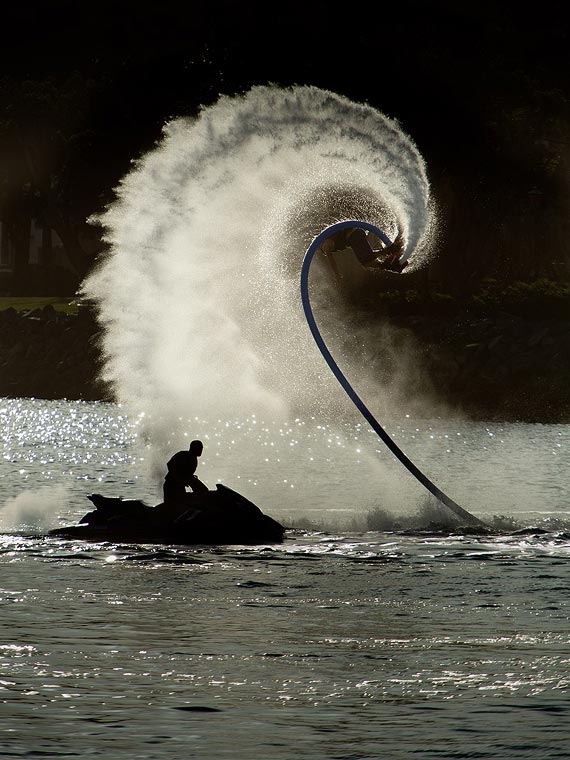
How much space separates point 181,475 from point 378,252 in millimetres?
6532

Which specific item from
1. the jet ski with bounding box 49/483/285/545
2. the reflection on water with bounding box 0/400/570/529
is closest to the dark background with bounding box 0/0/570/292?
the reflection on water with bounding box 0/400/570/529

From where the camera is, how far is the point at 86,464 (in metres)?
68.4

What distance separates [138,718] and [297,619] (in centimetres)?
729

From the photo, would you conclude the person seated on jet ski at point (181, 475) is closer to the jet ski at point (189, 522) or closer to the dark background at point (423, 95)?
the jet ski at point (189, 522)

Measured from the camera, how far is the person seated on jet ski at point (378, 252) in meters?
35.4

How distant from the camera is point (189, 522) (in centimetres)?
3428

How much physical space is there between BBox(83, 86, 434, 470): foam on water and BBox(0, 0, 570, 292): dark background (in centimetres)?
3295

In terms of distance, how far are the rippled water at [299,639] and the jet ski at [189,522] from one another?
34 cm

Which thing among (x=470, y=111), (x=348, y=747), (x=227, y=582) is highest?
(x=470, y=111)

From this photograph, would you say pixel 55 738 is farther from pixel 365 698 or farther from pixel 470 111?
pixel 470 111

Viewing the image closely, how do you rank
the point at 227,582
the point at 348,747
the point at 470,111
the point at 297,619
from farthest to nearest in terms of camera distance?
the point at 470,111
the point at 227,582
the point at 297,619
the point at 348,747

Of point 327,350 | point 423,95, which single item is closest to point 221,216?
point 327,350

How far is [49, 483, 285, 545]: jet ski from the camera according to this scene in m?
34.3

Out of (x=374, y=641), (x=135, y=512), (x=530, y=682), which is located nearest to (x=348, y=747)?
(x=530, y=682)
